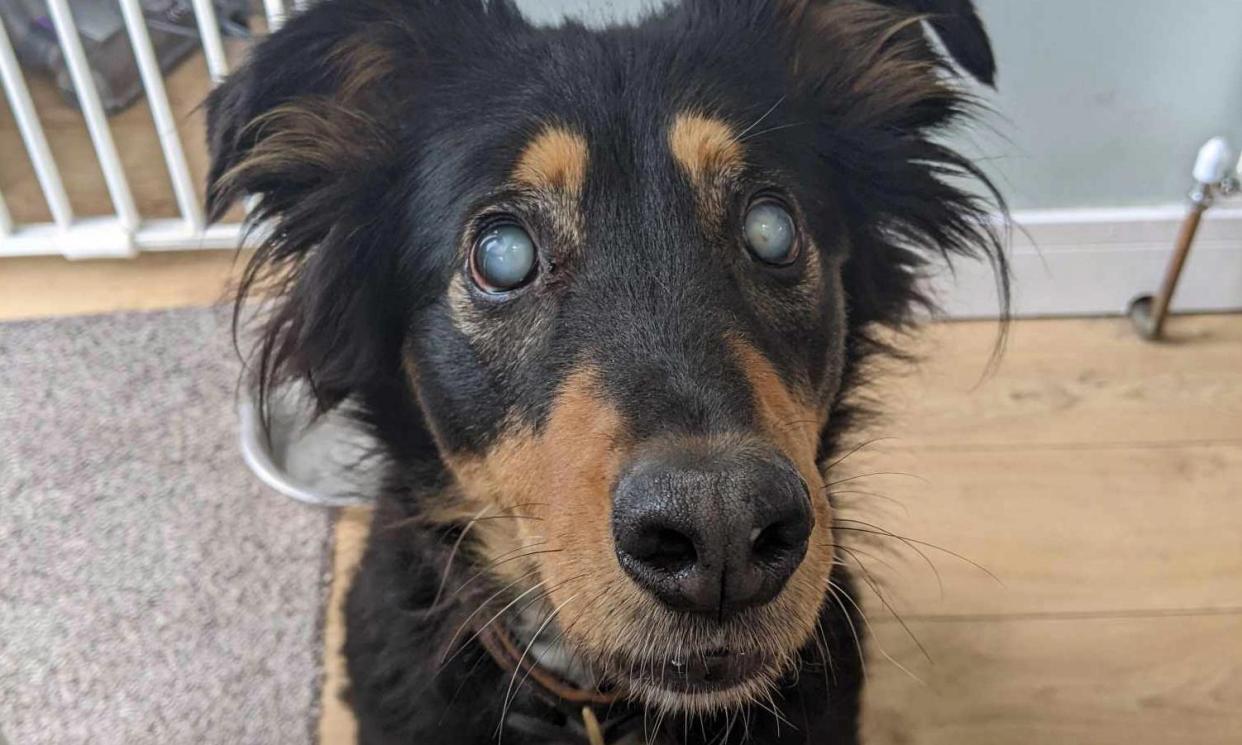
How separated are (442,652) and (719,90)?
28.9 inches

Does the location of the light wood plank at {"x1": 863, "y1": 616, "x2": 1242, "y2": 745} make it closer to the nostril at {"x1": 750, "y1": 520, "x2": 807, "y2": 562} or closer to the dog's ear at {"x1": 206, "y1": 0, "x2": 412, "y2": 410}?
the nostril at {"x1": 750, "y1": 520, "x2": 807, "y2": 562}

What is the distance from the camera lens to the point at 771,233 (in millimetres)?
1206

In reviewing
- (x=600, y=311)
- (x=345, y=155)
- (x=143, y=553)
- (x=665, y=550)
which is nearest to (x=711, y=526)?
(x=665, y=550)

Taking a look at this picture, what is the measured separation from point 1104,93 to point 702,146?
1.38 meters

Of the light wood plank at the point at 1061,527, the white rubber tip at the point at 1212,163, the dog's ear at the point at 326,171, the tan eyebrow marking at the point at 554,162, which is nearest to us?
the tan eyebrow marking at the point at 554,162

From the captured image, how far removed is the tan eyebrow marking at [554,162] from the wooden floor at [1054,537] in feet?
2.23

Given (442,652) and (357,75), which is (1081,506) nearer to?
(442,652)

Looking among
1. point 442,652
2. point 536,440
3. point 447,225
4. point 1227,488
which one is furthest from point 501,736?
point 1227,488

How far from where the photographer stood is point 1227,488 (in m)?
2.09

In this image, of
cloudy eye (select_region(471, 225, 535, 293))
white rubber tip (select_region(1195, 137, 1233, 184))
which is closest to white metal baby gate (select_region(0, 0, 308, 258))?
cloudy eye (select_region(471, 225, 535, 293))

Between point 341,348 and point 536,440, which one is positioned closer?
point 536,440

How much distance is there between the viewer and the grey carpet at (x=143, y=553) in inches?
69.9

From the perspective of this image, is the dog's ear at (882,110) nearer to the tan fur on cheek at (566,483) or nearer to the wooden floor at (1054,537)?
the wooden floor at (1054,537)

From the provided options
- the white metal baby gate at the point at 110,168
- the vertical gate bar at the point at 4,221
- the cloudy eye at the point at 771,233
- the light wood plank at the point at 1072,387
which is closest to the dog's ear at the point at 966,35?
the cloudy eye at the point at 771,233
